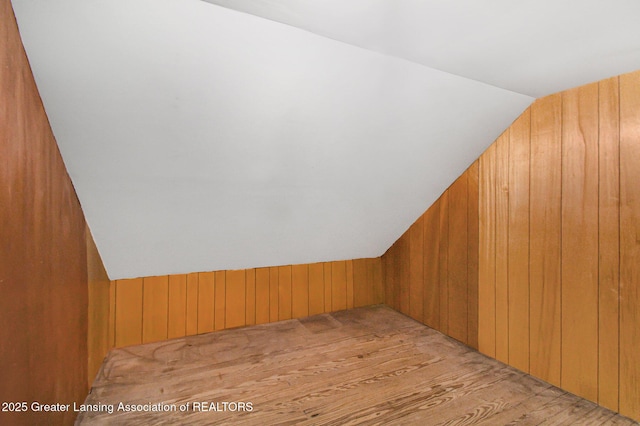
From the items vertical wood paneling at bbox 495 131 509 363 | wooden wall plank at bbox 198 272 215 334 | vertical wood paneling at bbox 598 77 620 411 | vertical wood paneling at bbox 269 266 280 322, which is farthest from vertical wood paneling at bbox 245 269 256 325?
vertical wood paneling at bbox 598 77 620 411

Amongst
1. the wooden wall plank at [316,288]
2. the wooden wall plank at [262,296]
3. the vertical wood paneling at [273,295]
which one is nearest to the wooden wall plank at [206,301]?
the wooden wall plank at [262,296]

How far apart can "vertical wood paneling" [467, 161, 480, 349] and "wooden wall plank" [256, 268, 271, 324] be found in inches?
58.5

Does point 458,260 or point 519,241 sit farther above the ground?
point 519,241

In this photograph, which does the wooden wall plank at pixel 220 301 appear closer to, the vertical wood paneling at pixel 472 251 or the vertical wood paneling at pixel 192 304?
the vertical wood paneling at pixel 192 304

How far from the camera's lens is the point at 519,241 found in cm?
179

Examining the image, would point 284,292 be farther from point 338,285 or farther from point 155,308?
point 155,308

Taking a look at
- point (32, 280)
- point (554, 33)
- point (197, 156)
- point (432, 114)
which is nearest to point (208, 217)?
point (197, 156)

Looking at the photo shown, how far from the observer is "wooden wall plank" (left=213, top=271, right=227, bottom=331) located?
235 cm

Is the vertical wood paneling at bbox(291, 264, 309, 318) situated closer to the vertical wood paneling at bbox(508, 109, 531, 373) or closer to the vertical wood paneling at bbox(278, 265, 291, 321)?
the vertical wood paneling at bbox(278, 265, 291, 321)

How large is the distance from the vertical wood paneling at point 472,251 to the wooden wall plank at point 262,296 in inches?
58.5

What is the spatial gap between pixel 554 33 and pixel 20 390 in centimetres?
196

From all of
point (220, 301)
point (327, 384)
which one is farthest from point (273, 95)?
point (220, 301)

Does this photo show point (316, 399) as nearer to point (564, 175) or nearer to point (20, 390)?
point (20, 390)

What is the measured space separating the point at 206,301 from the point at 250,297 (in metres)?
0.33
